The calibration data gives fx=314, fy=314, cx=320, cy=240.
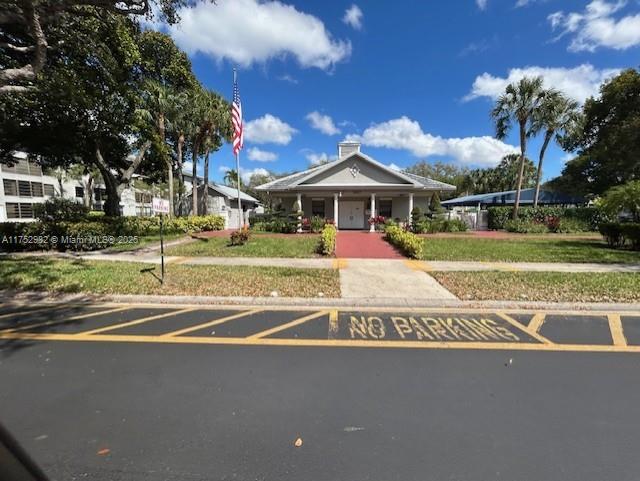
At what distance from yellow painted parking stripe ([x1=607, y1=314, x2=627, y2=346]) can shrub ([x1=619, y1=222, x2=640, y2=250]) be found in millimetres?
10486

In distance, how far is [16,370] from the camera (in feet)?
11.5

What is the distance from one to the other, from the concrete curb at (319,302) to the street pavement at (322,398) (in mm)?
774

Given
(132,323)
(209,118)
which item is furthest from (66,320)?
(209,118)

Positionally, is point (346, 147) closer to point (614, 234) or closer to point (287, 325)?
point (614, 234)

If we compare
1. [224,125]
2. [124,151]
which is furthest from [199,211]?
[124,151]

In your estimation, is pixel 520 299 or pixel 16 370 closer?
pixel 16 370

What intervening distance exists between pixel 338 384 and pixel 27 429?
8.83 feet

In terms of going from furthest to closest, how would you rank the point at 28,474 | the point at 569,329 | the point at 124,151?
the point at 124,151 → the point at 569,329 → the point at 28,474

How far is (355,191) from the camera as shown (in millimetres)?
21109

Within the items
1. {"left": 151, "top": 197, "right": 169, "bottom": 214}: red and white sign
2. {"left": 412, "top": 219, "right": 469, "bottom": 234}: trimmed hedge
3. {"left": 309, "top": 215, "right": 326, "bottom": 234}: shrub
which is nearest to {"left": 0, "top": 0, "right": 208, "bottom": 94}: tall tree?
{"left": 151, "top": 197, "right": 169, "bottom": 214}: red and white sign

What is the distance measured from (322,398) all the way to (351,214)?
798 inches

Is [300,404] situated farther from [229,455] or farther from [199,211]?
[199,211]

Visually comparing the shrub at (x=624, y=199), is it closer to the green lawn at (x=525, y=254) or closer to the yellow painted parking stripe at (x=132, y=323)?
the green lawn at (x=525, y=254)

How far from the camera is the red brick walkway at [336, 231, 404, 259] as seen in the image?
1161 cm
